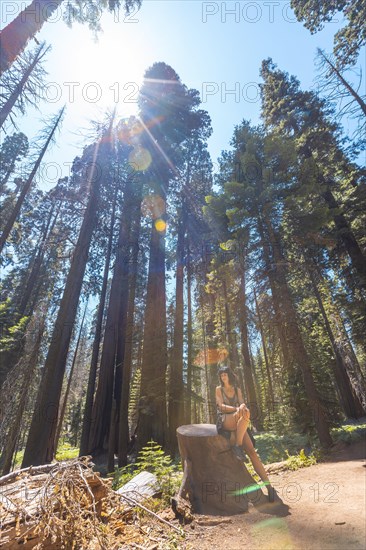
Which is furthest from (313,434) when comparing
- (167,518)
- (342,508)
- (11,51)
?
(11,51)

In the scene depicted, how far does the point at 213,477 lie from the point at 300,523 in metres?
1.44

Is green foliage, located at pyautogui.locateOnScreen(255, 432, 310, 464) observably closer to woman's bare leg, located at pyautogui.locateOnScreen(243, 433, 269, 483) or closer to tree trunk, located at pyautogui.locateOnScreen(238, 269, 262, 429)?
tree trunk, located at pyautogui.locateOnScreen(238, 269, 262, 429)

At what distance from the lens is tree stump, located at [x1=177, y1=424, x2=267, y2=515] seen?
3875mm

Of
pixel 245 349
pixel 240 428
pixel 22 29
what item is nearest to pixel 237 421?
pixel 240 428

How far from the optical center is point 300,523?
3135 millimetres

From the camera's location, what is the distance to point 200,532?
323 cm

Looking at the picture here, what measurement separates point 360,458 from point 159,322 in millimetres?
8250

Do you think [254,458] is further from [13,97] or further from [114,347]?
[13,97]

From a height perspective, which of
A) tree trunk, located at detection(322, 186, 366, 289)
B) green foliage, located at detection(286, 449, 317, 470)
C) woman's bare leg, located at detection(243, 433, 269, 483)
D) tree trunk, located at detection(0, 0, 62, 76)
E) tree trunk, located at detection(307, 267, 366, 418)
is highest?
tree trunk, located at detection(0, 0, 62, 76)

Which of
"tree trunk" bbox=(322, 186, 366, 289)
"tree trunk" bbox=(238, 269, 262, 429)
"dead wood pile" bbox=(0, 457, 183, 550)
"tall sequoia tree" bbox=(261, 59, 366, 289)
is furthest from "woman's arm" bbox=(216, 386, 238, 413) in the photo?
"tall sequoia tree" bbox=(261, 59, 366, 289)

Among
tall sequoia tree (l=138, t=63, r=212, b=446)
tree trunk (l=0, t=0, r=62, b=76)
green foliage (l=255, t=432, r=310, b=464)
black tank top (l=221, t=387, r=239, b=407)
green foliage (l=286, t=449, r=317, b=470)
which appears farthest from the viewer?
tall sequoia tree (l=138, t=63, r=212, b=446)

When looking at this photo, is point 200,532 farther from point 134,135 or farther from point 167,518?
point 134,135

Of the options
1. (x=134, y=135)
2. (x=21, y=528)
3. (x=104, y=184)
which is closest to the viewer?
(x=21, y=528)

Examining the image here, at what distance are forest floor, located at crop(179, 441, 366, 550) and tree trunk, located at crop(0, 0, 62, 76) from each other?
32.7ft
